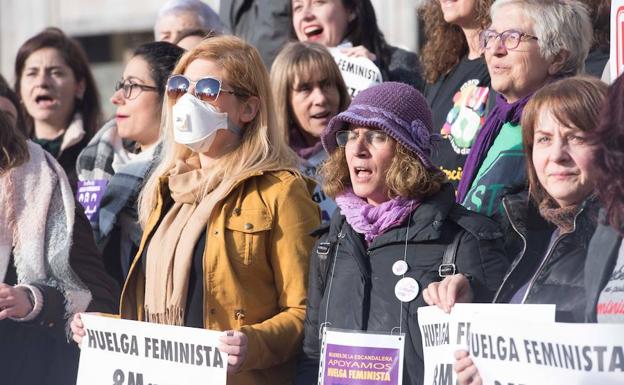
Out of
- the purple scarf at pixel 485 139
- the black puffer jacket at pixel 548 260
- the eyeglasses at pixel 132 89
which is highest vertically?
the eyeglasses at pixel 132 89

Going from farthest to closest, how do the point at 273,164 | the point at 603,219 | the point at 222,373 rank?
the point at 273,164 → the point at 222,373 → the point at 603,219

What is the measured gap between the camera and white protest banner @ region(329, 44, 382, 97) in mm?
7020

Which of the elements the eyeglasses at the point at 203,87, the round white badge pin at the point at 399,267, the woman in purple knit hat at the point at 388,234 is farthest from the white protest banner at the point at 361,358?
the eyeglasses at the point at 203,87

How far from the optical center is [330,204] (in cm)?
641

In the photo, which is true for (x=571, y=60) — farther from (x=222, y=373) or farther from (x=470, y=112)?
(x=222, y=373)

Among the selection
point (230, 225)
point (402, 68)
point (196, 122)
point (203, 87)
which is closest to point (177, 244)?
point (230, 225)

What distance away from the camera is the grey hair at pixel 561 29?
5.43 meters

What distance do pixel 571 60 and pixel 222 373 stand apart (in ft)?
6.43

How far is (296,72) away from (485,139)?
1.55 meters

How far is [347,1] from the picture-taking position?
24.3 feet

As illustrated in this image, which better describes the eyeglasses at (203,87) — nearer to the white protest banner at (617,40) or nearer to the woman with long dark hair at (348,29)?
the white protest banner at (617,40)

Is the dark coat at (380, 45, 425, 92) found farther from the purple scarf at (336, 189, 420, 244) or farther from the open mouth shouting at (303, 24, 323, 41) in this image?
the purple scarf at (336, 189, 420, 244)

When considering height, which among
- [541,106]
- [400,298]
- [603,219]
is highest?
[541,106]

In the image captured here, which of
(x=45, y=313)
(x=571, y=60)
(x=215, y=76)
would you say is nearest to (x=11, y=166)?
(x=45, y=313)
